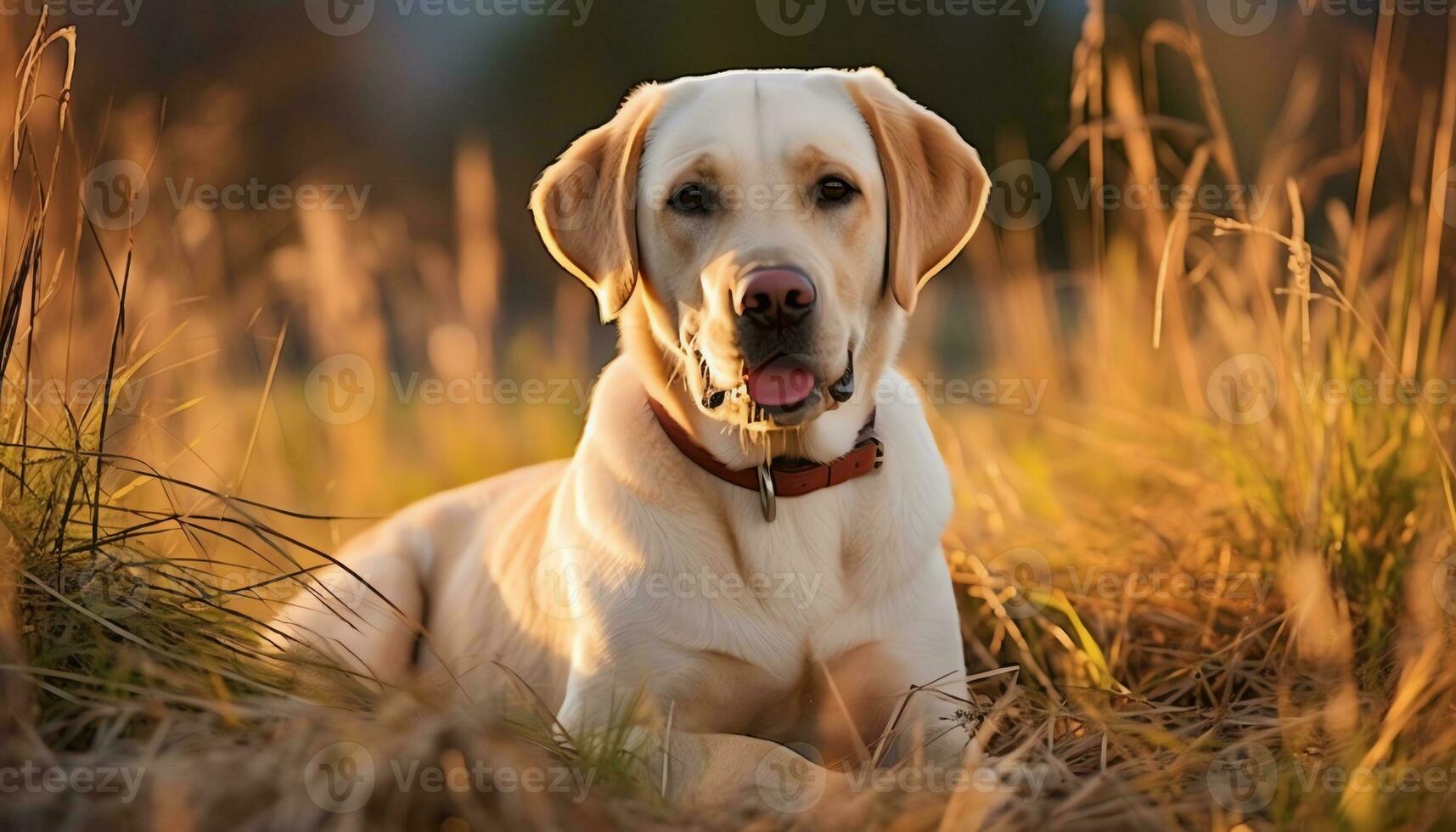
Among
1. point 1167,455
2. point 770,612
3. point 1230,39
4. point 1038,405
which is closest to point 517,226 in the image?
point 1230,39

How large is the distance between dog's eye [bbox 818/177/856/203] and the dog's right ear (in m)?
0.43

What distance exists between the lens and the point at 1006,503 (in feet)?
14.1

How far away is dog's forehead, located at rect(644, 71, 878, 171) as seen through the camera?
106 inches

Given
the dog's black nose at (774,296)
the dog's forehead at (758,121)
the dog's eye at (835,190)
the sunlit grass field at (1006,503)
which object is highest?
the dog's forehead at (758,121)

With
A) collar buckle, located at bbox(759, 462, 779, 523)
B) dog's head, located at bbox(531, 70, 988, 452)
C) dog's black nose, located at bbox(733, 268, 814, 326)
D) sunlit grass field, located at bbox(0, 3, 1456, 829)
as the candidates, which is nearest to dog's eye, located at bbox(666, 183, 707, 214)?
dog's head, located at bbox(531, 70, 988, 452)

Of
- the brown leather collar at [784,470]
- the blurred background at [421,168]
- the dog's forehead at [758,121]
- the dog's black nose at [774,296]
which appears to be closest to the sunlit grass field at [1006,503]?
the blurred background at [421,168]

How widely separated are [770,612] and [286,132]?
9437 millimetres

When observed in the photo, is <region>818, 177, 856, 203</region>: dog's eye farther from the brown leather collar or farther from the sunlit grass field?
the sunlit grass field

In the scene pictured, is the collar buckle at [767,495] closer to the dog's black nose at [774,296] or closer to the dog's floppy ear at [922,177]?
the dog's black nose at [774,296]

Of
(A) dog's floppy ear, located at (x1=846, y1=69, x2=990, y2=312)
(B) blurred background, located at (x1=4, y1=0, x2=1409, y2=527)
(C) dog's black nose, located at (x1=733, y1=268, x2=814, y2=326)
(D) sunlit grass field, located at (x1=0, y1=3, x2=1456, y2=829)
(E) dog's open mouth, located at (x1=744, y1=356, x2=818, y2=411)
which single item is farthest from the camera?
(B) blurred background, located at (x1=4, y1=0, x2=1409, y2=527)

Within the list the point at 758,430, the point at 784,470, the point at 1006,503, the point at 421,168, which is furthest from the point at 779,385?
the point at 421,168

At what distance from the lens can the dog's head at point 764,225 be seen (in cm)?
254

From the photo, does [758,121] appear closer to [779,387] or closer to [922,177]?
[922,177]

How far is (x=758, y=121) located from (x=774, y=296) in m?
0.47
